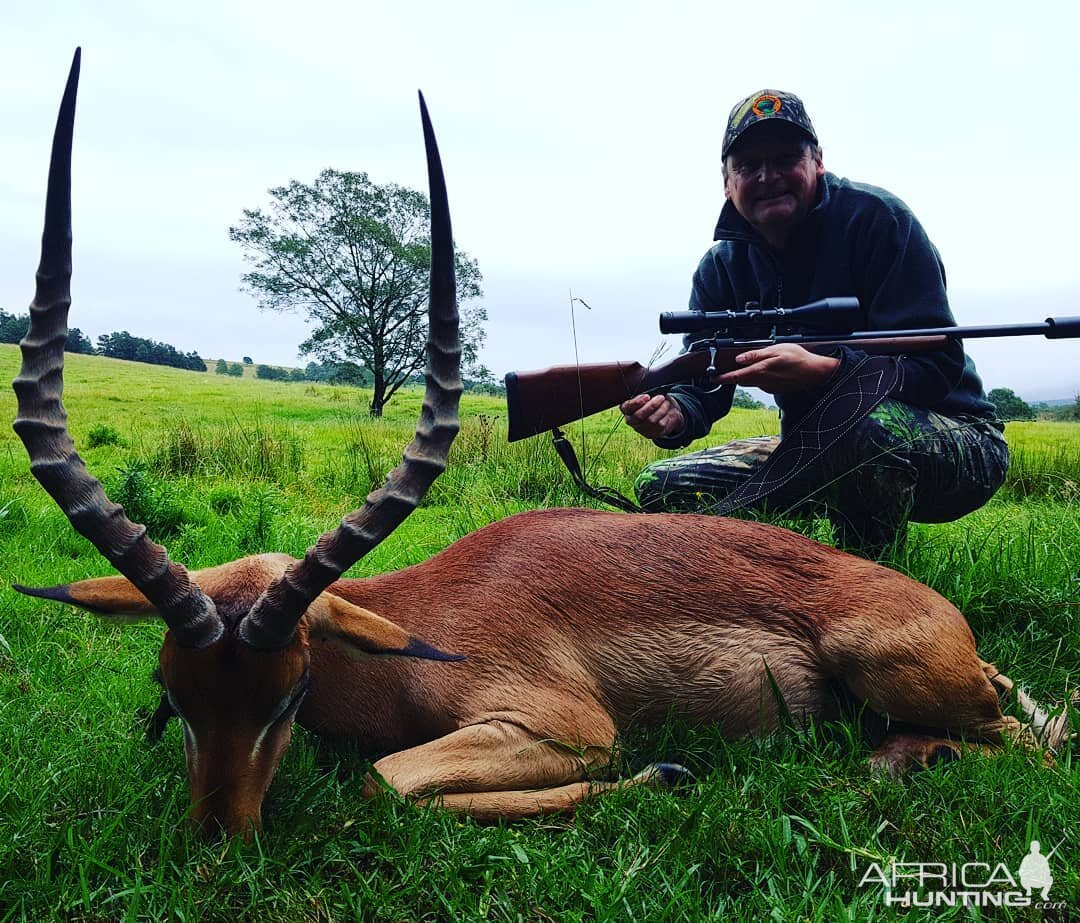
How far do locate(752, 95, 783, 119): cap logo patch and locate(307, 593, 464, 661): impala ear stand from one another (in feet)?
13.8

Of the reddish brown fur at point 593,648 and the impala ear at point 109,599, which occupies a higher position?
the impala ear at point 109,599

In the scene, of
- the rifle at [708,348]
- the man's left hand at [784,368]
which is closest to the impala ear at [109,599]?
the rifle at [708,348]

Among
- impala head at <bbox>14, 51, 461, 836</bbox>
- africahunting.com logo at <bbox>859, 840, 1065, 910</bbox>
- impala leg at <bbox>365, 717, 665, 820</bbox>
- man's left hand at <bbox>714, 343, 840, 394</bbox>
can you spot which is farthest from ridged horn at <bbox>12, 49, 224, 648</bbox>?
man's left hand at <bbox>714, 343, 840, 394</bbox>

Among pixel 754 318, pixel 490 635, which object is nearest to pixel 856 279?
pixel 754 318

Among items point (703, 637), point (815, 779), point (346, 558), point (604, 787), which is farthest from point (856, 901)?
point (346, 558)

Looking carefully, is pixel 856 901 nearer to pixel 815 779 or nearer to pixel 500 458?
pixel 815 779

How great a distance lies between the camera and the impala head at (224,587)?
238 cm

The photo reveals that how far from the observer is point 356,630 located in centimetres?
290

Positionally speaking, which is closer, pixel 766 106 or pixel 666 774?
pixel 666 774

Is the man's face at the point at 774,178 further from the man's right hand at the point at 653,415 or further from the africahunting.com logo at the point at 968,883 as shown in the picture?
Result: the africahunting.com logo at the point at 968,883

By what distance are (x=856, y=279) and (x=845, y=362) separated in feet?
2.87

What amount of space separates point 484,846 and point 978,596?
347 cm

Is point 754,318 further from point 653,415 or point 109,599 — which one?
point 109,599

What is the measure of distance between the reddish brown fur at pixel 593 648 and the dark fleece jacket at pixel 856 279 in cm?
190
